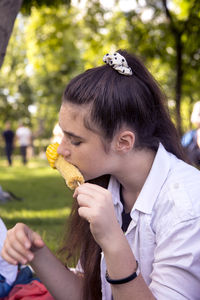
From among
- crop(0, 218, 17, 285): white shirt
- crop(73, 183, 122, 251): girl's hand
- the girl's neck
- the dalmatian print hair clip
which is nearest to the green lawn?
crop(0, 218, 17, 285): white shirt

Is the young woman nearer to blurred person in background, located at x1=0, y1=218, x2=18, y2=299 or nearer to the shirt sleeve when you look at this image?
the shirt sleeve

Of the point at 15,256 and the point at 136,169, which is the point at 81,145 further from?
the point at 15,256

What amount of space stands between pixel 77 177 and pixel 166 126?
0.60 meters


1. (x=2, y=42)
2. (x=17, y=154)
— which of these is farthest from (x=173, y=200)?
(x=17, y=154)

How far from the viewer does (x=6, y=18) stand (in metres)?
3.61

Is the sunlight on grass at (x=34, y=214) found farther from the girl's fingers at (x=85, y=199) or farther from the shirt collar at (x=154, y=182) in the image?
the girl's fingers at (x=85, y=199)

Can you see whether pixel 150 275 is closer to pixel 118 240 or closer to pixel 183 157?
pixel 118 240

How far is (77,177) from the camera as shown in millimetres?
2166

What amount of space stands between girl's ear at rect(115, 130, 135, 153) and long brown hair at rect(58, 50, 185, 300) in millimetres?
38

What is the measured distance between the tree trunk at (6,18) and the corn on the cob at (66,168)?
1514mm

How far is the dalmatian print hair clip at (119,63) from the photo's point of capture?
2.25m

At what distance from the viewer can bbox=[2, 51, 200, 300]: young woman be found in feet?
5.90

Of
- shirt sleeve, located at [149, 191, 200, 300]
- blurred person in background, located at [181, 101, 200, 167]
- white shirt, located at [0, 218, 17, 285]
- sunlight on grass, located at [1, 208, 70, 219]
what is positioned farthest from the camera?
sunlight on grass, located at [1, 208, 70, 219]

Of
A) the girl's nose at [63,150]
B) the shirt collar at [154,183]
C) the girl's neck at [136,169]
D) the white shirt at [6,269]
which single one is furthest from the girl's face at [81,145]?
the white shirt at [6,269]
